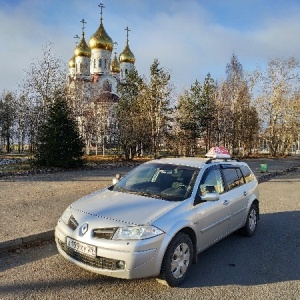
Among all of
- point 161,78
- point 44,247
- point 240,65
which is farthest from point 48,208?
point 240,65

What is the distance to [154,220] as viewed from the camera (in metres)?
3.74

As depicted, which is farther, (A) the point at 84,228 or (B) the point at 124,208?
(B) the point at 124,208

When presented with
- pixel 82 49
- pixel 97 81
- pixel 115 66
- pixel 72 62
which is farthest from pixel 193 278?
pixel 115 66

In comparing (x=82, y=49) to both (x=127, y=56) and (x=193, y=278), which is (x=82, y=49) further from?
(x=193, y=278)

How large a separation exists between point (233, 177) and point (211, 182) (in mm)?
958

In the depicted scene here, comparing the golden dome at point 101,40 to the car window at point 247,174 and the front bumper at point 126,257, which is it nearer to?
the car window at point 247,174

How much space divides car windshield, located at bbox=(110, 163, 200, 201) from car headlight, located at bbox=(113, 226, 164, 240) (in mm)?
792

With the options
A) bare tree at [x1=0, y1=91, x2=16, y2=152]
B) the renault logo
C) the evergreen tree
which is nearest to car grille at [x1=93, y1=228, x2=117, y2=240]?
the renault logo

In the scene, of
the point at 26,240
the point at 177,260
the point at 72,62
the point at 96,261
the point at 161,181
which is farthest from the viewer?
the point at 72,62

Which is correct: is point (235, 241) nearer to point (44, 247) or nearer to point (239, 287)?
point (239, 287)

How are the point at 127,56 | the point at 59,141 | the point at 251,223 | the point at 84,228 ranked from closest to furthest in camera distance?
the point at 84,228 → the point at 251,223 → the point at 59,141 → the point at 127,56

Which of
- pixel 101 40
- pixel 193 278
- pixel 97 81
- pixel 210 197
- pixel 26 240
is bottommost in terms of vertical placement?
pixel 193 278

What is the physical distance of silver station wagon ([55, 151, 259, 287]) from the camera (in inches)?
141

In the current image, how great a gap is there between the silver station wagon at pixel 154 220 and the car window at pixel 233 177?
2 centimetres
